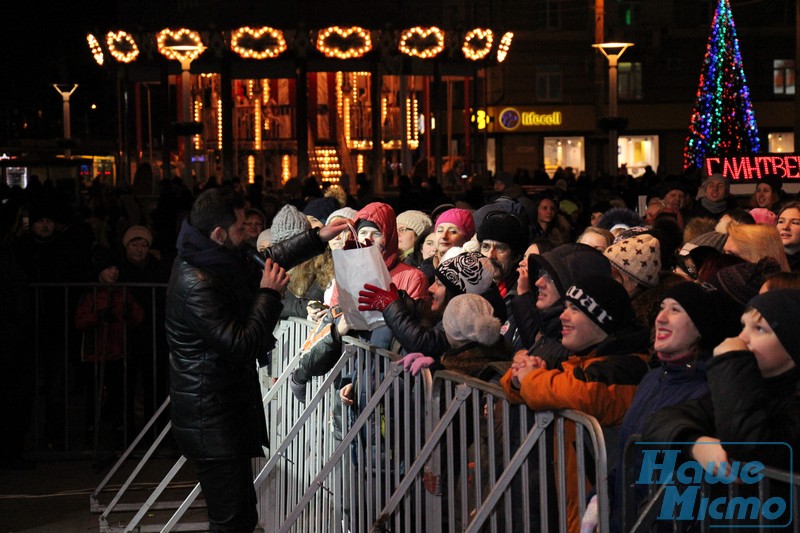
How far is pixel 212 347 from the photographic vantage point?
6586 millimetres

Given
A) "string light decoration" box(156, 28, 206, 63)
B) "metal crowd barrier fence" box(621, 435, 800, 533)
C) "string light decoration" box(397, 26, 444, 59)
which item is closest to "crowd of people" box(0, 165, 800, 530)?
"metal crowd barrier fence" box(621, 435, 800, 533)

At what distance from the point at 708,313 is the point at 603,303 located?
689 millimetres

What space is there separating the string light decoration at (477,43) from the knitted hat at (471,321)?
77.7ft

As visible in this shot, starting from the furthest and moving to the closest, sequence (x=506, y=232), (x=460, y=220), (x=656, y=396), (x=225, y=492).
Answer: (x=460, y=220) → (x=506, y=232) → (x=225, y=492) → (x=656, y=396)

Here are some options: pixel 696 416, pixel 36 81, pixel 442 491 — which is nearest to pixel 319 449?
pixel 442 491

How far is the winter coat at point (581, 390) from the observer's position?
4582mm

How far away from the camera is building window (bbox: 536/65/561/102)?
5047 centimetres

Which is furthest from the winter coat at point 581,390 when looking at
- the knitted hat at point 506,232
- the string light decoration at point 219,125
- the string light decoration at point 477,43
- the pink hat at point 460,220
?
the string light decoration at point 219,125

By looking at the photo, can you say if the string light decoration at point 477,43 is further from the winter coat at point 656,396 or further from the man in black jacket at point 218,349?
the winter coat at point 656,396

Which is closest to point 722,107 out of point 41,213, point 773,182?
point 773,182

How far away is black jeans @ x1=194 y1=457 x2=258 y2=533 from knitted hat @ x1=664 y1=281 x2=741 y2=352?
2879 mm

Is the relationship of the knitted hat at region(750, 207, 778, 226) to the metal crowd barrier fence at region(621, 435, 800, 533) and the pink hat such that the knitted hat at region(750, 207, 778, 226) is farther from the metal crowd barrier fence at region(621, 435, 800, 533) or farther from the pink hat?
the metal crowd barrier fence at region(621, 435, 800, 533)

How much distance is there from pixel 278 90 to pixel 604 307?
28368 millimetres

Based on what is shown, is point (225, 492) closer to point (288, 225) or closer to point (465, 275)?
point (465, 275)
